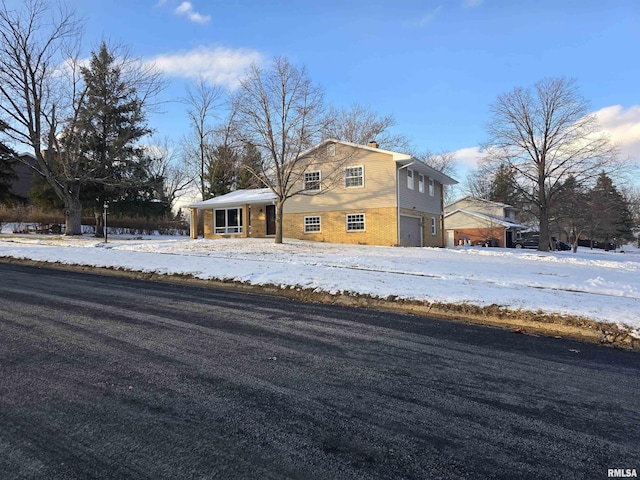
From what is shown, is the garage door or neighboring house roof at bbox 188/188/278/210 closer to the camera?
the garage door

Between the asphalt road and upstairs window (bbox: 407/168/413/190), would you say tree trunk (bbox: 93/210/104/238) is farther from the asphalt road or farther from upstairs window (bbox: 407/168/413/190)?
the asphalt road

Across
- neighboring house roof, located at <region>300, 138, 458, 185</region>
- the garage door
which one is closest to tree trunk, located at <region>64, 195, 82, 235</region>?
neighboring house roof, located at <region>300, 138, 458, 185</region>

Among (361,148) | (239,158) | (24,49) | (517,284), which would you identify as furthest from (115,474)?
(24,49)

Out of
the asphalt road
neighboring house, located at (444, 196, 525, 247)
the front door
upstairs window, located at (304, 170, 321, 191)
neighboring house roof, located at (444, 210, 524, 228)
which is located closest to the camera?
the asphalt road

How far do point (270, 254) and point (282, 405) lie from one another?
39.4ft

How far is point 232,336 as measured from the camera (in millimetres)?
4797

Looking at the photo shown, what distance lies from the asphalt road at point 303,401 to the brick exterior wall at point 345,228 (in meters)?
16.1

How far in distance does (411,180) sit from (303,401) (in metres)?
21.4

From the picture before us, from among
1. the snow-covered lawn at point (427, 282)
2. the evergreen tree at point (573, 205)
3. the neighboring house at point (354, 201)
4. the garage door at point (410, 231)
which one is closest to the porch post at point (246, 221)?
the neighboring house at point (354, 201)

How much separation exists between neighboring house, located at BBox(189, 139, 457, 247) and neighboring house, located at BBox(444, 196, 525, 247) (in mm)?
19649

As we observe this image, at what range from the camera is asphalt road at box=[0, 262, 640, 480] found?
228cm

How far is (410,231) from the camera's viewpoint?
2316cm

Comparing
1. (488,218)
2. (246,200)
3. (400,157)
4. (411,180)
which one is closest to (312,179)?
(246,200)

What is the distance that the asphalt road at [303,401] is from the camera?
2.28 m
